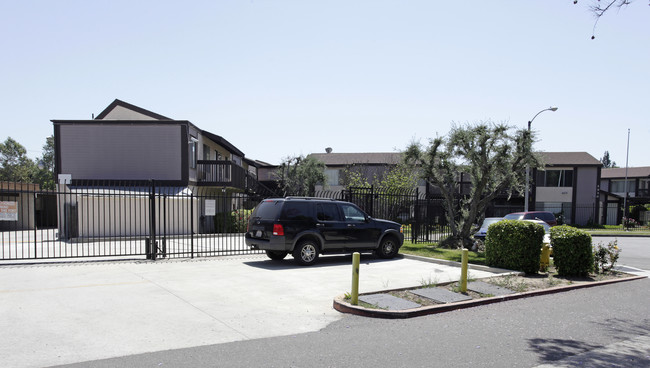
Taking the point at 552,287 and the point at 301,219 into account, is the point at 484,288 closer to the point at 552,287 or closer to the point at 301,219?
the point at 552,287

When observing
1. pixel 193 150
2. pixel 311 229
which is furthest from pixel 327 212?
pixel 193 150

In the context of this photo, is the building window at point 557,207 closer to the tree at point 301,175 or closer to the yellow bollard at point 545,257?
the tree at point 301,175

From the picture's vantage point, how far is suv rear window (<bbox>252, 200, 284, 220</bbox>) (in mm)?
11188

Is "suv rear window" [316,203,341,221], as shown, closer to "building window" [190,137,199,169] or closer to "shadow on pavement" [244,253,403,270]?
"shadow on pavement" [244,253,403,270]

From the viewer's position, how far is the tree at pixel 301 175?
34.1 metres

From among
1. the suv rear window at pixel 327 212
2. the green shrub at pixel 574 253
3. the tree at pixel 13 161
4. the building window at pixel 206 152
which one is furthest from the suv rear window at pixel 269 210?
the tree at pixel 13 161

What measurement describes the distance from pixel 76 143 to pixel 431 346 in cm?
2325

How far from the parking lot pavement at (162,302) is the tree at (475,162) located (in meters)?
4.82

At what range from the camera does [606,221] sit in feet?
132

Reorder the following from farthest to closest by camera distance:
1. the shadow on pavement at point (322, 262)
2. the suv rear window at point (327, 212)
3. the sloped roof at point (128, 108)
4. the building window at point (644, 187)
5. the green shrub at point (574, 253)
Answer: the building window at point (644, 187) < the sloped roof at point (128, 108) < the suv rear window at point (327, 212) < the shadow on pavement at point (322, 262) < the green shrub at point (574, 253)

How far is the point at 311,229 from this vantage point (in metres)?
11.4

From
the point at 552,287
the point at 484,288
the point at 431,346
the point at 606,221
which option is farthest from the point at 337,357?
the point at 606,221

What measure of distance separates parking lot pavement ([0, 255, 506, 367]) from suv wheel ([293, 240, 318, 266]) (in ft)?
1.32

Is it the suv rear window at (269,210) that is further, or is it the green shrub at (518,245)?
the suv rear window at (269,210)
